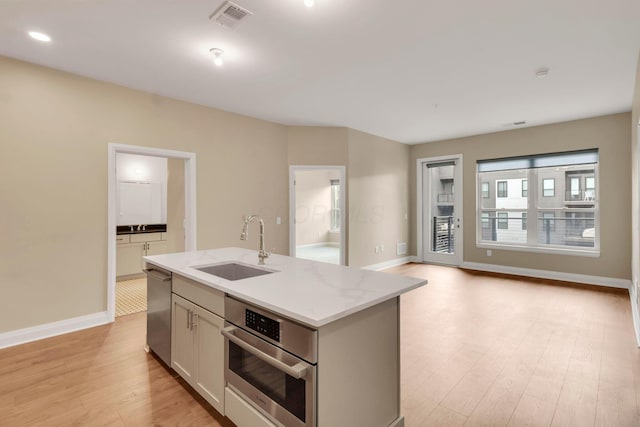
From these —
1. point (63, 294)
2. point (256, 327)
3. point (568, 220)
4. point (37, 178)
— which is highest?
point (37, 178)

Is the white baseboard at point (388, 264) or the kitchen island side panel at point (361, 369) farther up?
the kitchen island side panel at point (361, 369)

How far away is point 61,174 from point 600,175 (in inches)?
290

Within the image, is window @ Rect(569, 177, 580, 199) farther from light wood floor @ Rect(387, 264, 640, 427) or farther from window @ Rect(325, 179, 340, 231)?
window @ Rect(325, 179, 340, 231)

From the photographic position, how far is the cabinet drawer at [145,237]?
5.27 m

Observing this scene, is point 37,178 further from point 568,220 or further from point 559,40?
point 568,220

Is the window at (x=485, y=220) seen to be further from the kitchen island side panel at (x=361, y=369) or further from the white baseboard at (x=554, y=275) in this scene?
the kitchen island side panel at (x=361, y=369)

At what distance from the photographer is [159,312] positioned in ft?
8.18

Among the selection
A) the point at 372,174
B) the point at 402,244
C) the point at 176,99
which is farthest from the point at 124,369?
the point at 402,244

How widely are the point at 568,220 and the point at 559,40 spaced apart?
3.87 m

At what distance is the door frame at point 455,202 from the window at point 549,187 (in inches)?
54.7

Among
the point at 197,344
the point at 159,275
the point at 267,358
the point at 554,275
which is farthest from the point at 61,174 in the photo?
the point at 554,275

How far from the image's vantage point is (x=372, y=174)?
20.4ft

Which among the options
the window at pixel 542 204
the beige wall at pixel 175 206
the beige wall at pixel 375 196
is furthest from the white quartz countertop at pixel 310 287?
the window at pixel 542 204

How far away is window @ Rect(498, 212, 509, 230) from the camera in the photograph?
240 inches
